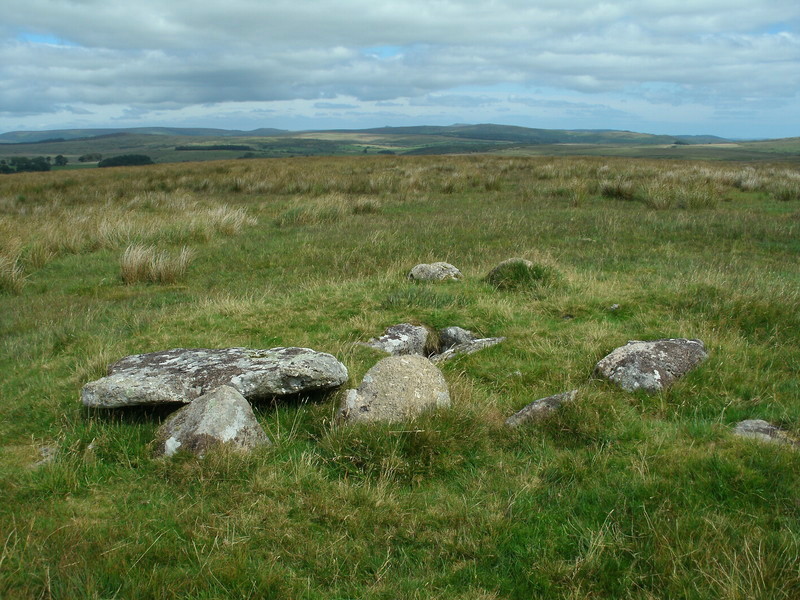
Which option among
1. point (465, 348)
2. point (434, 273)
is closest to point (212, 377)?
Answer: point (465, 348)

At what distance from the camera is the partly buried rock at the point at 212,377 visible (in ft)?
14.8

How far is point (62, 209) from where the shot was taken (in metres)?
19.3

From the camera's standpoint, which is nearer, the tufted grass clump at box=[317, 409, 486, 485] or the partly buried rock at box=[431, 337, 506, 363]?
the tufted grass clump at box=[317, 409, 486, 485]

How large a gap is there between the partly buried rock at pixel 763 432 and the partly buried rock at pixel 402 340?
3.24 m

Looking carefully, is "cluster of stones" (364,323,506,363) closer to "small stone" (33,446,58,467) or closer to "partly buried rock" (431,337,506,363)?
"partly buried rock" (431,337,506,363)

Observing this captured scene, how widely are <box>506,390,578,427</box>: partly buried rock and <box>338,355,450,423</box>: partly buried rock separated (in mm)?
540

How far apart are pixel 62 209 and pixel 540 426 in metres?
19.6

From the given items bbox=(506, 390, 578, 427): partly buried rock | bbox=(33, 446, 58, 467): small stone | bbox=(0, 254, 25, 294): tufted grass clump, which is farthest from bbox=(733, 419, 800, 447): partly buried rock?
bbox=(0, 254, 25, 294): tufted grass clump

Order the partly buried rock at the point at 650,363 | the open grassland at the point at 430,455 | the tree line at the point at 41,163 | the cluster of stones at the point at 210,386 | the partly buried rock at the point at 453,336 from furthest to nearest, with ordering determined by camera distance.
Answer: the tree line at the point at 41,163
the partly buried rock at the point at 453,336
the partly buried rock at the point at 650,363
the cluster of stones at the point at 210,386
the open grassland at the point at 430,455

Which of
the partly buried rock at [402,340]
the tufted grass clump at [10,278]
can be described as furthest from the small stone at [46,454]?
the tufted grass clump at [10,278]

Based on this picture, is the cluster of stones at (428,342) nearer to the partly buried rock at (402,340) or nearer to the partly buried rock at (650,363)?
the partly buried rock at (402,340)

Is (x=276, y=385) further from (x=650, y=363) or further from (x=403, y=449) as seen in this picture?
(x=650, y=363)

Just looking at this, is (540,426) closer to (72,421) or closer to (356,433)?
(356,433)

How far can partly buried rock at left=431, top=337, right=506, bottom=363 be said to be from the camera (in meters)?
6.12
